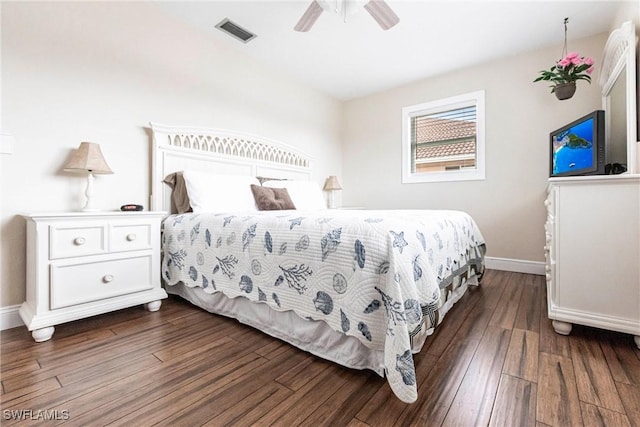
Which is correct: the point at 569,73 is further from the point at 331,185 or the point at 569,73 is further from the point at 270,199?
the point at 270,199

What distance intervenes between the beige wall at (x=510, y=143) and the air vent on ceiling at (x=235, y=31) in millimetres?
2173

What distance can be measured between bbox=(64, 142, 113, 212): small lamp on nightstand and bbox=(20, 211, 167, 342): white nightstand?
0.99 ft

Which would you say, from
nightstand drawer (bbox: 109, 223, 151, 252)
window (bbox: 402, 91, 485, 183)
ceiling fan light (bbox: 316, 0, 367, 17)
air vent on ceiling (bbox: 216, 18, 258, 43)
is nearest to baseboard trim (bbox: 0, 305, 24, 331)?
nightstand drawer (bbox: 109, 223, 151, 252)

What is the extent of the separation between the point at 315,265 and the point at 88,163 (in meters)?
1.71

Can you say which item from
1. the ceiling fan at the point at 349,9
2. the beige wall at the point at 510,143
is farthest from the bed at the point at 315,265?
the ceiling fan at the point at 349,9

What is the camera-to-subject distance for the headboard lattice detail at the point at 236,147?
2.68 meters

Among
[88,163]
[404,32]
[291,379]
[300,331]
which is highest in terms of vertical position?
[404,32]

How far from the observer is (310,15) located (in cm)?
218

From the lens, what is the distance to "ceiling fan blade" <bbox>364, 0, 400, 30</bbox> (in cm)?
198

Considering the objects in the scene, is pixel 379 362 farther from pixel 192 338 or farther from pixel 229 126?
pixel 229 126

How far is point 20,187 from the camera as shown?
1.82 meters

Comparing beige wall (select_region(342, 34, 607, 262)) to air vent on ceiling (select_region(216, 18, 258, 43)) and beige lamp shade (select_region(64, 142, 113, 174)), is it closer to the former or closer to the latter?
air vent on ceiling (select_region(216, 18, 258, 43))

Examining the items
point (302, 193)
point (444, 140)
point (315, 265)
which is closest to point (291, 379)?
point (315, 265)

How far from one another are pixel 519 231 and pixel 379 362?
112 inches
